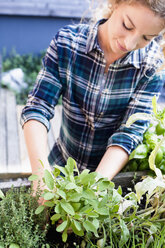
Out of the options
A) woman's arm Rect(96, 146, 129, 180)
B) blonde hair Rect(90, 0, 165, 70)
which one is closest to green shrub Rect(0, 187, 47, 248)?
woman's arm Rect(96, 146, 129, 180)

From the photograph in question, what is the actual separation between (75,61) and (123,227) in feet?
2.56

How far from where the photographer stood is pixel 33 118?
1259 mm

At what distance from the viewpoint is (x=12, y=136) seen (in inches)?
124

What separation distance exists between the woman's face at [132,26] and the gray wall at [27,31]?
11.4 ft

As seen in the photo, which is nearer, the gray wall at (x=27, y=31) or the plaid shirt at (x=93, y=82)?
the plaid shirt at (x=93, y=82)

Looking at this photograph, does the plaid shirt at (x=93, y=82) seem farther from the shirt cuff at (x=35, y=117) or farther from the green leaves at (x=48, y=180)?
the green leaves at (x=48, y=180)

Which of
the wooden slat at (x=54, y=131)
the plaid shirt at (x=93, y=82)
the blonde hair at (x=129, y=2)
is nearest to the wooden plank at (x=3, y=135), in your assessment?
the wooden slat at (x=54, y=131)

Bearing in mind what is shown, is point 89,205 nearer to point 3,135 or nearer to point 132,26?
point 132,26

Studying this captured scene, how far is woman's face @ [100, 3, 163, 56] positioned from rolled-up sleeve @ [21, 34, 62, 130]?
0.28 metres

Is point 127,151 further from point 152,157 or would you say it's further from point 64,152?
point 64,152

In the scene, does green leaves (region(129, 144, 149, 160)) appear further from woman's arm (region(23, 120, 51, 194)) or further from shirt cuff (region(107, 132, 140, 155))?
woman's arm (region(23, 120, 51, 194))

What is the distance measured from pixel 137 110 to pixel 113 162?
29 cm

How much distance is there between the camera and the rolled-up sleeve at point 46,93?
128cm

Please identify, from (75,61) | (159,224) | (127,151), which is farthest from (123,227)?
(75,61)
